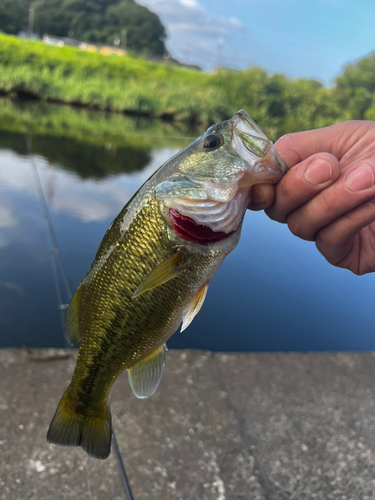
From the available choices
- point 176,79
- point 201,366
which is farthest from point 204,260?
point 176,79

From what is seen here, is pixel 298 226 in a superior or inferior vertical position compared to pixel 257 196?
inferior

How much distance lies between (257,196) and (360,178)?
1.28ft

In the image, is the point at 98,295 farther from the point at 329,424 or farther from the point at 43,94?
the point at 43,94

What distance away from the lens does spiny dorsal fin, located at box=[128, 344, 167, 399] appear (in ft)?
5.19

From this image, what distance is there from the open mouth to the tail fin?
2.78ft

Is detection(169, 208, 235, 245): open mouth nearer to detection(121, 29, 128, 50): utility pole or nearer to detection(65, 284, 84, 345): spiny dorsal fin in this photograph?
detection(65, 284, 84, 345): spiny dorsal fin

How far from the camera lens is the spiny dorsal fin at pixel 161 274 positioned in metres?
1.32

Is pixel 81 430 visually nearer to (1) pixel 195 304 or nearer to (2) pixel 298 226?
(1) pixel 195 304

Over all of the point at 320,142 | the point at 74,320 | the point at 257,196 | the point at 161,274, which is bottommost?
the point at 74,320

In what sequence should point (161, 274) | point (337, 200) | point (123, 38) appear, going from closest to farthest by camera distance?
point (161, 274) → point (337, 200) → point (123, 38)

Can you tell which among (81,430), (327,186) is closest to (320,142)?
(327,186)

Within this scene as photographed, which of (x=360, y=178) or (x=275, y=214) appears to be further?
(x=275, y=214)

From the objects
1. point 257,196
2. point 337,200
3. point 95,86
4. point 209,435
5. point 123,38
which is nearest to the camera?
point 337,200

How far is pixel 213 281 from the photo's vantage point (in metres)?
5.66
